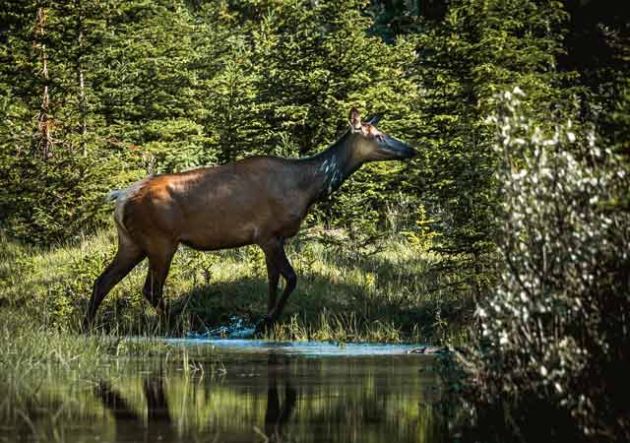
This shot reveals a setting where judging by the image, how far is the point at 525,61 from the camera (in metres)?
17.2

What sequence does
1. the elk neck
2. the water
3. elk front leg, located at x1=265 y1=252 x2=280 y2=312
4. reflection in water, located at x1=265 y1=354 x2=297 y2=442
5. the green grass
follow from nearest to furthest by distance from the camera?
1. the water
2. reflection in water, located at x1=265 y1=354 x2=297 y2=442
3. the green grass
4. elk front leg, located at x1=265 y1=252 x2=280 y2=312
5. the elk neck

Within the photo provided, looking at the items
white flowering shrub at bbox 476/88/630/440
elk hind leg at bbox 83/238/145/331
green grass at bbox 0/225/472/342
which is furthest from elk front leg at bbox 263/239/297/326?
white flowering shrub at bbox 476/88/630/440

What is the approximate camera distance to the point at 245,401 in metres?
9.70

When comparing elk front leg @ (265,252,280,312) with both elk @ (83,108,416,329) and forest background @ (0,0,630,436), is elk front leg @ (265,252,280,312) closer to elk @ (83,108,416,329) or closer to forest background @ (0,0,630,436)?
elk @ (83,108,416,329)

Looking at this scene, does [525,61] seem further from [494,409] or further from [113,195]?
[494,409]

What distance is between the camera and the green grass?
16328 mm

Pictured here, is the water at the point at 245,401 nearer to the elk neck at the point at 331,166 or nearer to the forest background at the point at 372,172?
the forest background at the point at 372,172

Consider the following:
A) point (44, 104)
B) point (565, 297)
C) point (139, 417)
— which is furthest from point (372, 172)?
point (565, 297)

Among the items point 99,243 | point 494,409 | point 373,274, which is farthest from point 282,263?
point 494,409

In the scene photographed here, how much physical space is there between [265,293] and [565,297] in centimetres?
1040

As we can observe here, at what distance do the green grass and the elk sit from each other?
23.5 inches

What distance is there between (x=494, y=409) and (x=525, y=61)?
376 inches

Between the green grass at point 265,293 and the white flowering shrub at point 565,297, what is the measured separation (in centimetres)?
684

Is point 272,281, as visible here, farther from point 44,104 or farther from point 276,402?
point 44,104
